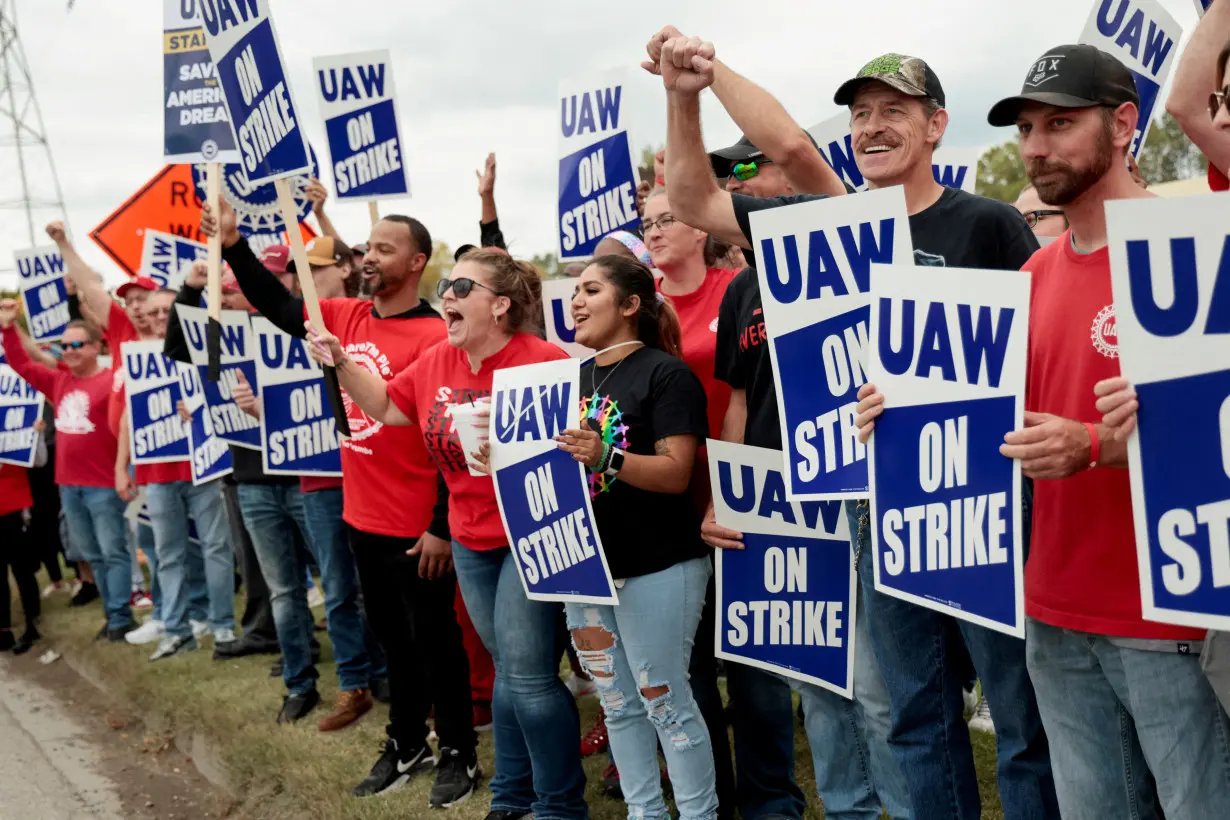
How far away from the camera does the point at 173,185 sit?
383 inches

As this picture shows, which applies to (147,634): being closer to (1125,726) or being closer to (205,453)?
(205,453)

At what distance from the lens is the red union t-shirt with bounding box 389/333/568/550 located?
4422 millimetres

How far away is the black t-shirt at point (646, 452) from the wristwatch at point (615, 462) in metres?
0.14

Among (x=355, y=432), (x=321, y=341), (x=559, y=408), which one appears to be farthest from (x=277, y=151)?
(x=559, y=408)

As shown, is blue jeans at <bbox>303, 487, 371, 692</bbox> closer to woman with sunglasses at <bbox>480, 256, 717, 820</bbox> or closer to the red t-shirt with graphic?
woman with sunglasses at <bbox>480, 256, 717, 820</bbox>

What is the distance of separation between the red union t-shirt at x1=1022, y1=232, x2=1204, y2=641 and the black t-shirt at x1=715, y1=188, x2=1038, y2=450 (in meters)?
0.41

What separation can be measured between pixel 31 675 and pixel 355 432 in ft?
17.0

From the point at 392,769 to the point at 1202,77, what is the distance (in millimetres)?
4224

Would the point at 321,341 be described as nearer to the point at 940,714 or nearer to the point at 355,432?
the point at 355,432

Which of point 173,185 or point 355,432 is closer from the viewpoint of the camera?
point 355,432

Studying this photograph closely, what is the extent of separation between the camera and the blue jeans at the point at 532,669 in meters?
4.32

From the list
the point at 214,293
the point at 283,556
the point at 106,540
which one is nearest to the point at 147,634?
the point at 106,540

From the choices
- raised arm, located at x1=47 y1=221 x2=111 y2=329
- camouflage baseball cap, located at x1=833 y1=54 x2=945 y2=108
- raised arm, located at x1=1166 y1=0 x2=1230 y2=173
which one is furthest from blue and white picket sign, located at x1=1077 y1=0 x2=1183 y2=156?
raised arm, located at x1=47 y1=221 x2=111 y2=329

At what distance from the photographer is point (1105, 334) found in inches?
98.9
